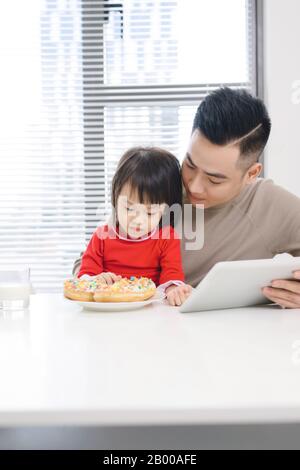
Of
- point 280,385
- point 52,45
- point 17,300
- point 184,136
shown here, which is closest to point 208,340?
point 280,385

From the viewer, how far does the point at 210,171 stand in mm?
1615

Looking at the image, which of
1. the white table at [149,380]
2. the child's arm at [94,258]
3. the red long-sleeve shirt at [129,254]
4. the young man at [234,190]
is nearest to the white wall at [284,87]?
the young man at [234,190]

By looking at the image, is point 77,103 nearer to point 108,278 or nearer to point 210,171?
point 210,171

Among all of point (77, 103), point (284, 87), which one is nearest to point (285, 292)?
point (284, 87)

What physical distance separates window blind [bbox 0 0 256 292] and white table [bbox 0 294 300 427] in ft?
7.13

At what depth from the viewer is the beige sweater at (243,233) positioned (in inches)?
71.6

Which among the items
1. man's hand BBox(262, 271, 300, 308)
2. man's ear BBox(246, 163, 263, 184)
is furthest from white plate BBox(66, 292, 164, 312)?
man's ear BBox(246, 163, 263, 184)

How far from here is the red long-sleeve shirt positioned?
165cm

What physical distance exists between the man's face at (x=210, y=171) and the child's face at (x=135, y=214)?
0.13 metres

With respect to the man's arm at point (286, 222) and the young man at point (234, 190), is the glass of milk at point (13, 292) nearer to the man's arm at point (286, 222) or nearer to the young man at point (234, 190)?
the young man at point (234, 190)

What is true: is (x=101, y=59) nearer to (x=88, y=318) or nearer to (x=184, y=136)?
(x=184, y=136)

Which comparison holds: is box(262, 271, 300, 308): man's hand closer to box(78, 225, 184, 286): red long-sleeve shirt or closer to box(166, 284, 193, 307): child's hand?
box(166, 284, 193, 307): child's hand

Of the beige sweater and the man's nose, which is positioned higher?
the man's nose

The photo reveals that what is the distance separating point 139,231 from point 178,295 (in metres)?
0.34
